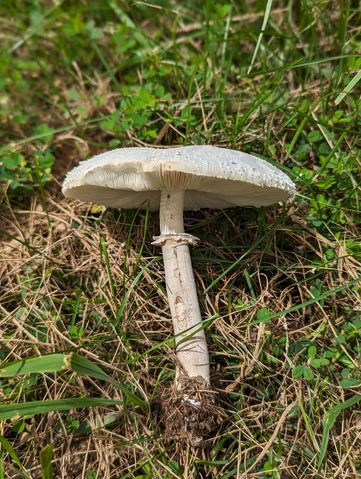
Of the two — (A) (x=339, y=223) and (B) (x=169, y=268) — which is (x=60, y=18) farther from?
(A) (x=339, y=223)

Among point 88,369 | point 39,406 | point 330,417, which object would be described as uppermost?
point 88,369

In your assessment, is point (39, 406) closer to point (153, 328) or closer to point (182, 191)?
point (153, 328)

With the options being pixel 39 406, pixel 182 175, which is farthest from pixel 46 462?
pixel 182 175

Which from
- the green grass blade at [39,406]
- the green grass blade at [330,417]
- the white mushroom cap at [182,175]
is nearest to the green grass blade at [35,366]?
the green grass blade at [39,406]

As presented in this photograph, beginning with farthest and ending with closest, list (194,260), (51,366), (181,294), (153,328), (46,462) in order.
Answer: (194,260)
(153,328)
(181,294)
(46,462)
(51,366)

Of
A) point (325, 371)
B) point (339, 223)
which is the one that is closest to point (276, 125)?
point (339, 223)
